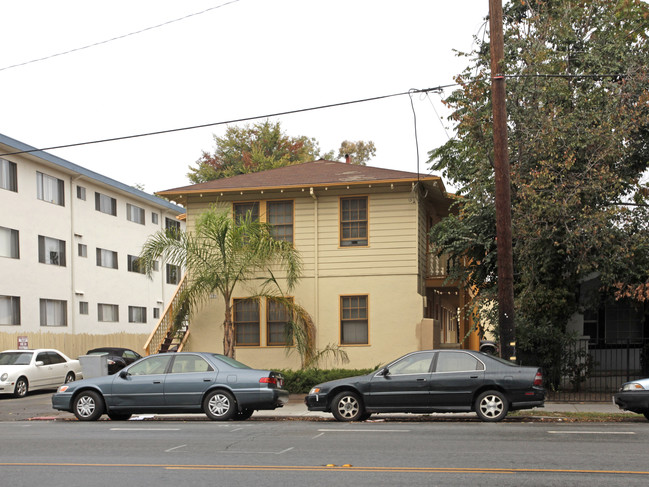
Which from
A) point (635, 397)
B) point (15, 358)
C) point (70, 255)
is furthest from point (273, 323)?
point (70, 255)

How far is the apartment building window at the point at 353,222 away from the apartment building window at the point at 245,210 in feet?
9.22

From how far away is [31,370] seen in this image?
25062 mm

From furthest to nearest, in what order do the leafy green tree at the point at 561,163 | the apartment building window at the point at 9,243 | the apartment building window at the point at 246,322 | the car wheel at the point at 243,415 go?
1. the apartment building window at the point at 9,243
2. the apartment building window at the point at 246,322
3. the leafy green tree at the point at 561,163
4. the car wheel at the point at 243,415

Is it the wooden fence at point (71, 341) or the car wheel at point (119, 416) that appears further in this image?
the wooden fence at point (71, 341)

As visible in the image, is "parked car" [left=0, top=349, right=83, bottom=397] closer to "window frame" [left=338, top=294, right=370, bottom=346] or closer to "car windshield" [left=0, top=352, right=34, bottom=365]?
"car windshield" [left=0, top=352, right=34, bottom=365]

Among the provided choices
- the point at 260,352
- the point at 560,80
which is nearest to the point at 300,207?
the point at 260,352

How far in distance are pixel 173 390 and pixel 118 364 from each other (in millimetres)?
15797

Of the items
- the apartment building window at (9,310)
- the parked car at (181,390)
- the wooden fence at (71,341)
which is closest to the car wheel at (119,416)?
the parked car at (181,390)

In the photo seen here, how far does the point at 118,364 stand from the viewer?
30.7 meters

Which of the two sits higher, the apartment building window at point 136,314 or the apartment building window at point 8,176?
the apartment building window at point 8,176

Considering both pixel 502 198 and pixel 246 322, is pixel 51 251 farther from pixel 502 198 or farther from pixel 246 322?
pixel 502 198

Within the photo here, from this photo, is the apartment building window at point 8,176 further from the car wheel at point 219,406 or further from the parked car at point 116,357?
the car wheel at point 219,406

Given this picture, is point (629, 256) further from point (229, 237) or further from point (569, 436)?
point (229, 237)

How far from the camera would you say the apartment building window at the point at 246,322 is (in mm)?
24656
